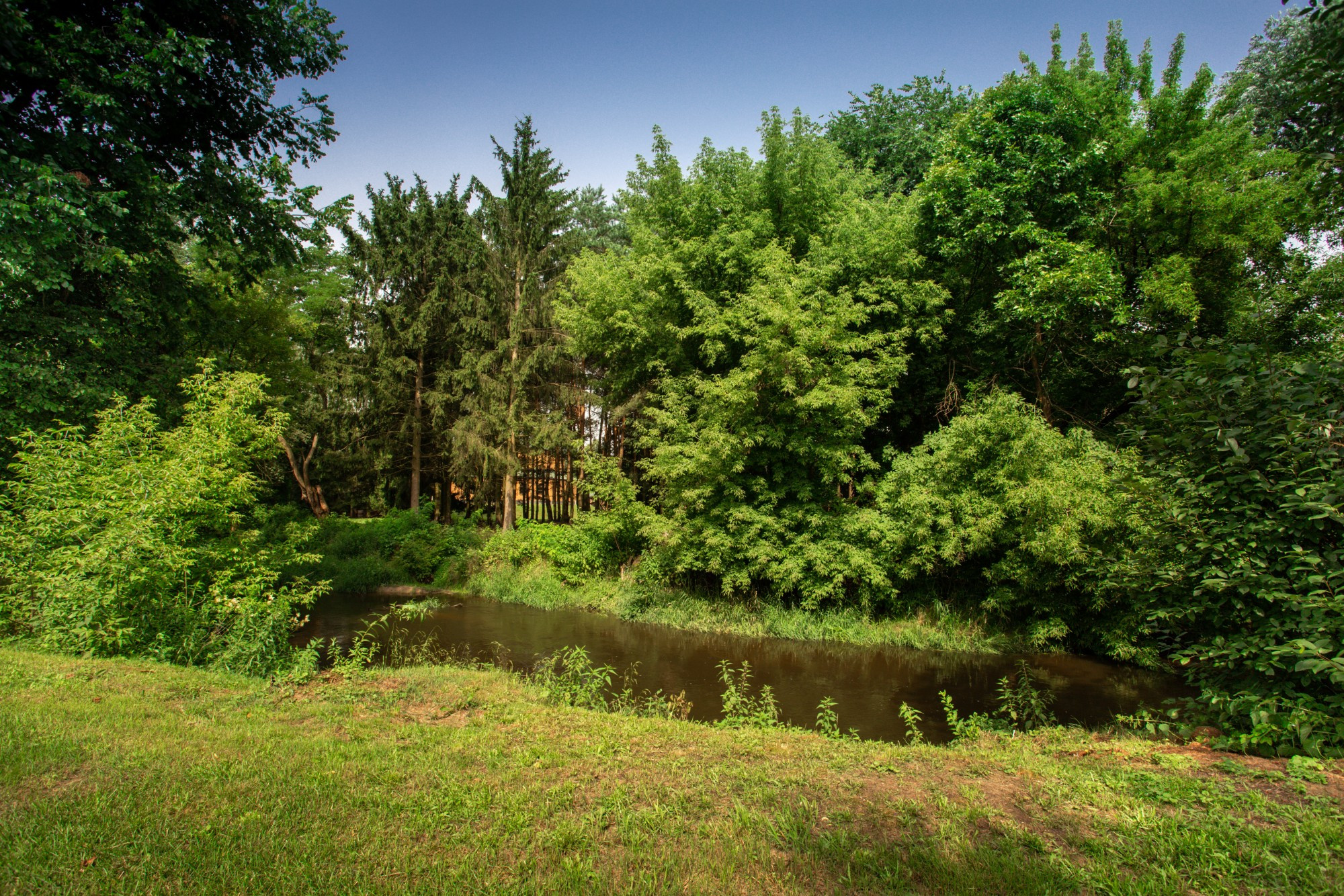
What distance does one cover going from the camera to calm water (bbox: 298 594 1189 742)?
8.97 metres

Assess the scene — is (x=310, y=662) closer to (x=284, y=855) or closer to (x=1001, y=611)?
(x=284, y=855)

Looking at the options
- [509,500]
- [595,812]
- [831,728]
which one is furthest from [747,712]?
[509,500]

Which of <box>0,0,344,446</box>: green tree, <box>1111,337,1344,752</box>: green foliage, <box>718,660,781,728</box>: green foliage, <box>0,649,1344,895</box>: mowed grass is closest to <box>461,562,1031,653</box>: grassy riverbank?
<box>718,660,781,728</box>: green foliage

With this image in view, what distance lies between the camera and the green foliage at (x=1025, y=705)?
7.34 m

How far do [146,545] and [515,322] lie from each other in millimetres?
16525

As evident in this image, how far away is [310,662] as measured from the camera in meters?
7.21

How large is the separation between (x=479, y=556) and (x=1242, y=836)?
20145 mm

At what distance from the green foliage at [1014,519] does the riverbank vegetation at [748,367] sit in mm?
91

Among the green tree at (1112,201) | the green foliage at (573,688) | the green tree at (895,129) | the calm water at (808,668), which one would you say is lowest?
the calm water at (808,668)

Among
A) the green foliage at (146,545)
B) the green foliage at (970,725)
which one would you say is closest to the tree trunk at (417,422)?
the green foliage at (146,545)

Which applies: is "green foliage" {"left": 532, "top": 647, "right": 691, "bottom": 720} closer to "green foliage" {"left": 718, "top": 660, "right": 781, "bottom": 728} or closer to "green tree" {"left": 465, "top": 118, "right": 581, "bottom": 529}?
"green foliage" {"left": 718, "top": 660, "right": 781, "bottom": 728}

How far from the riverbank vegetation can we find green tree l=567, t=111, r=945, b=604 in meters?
0.12

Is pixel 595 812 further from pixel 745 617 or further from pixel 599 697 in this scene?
pixel 745 617

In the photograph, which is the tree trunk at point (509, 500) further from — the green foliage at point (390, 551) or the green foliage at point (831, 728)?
the green foliage at point (831, 728)
